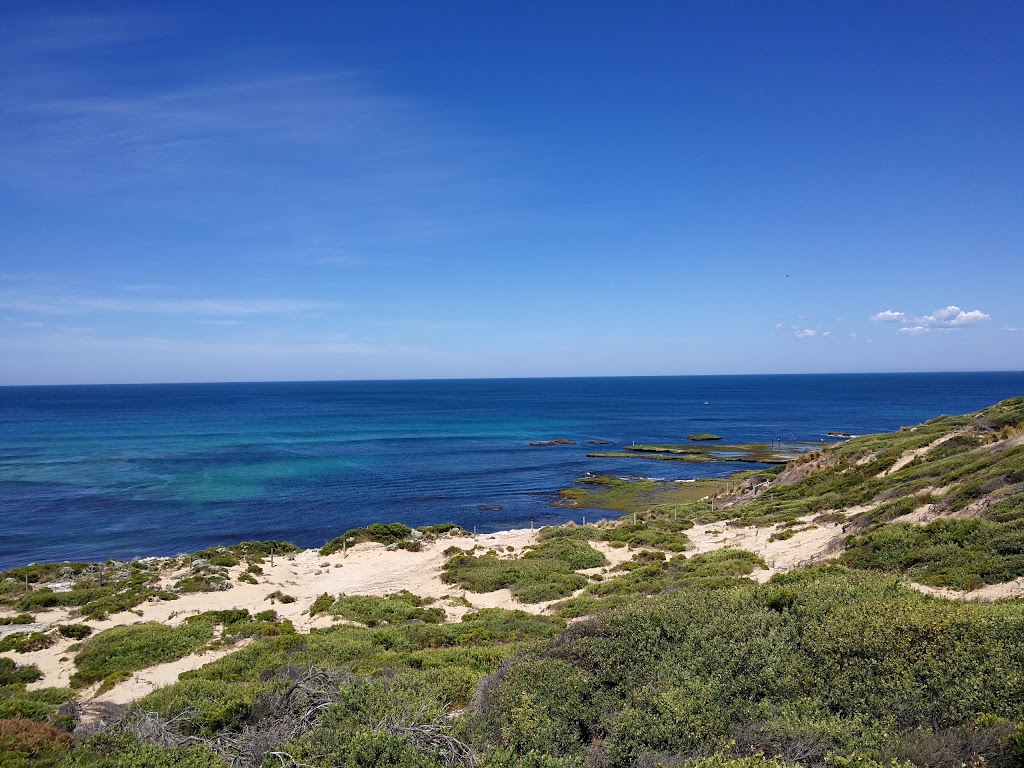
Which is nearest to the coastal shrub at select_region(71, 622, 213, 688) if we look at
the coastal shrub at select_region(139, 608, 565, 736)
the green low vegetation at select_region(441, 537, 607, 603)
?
the coastal shrub at select_region(139, 608, 565, 736)

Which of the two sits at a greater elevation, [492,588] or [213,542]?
[492,588]

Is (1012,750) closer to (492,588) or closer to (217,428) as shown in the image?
(492,588)

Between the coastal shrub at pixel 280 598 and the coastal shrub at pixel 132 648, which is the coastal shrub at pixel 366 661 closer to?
the coastal shrub at pixel 132 648

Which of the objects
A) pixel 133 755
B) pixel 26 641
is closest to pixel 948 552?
pixel 133 755

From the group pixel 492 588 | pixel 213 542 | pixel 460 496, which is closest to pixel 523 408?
pixel 460 496

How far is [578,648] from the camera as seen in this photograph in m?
9.41

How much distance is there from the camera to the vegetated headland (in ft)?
22.4

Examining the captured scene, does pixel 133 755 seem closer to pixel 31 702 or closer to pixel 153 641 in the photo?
pixel 31 702

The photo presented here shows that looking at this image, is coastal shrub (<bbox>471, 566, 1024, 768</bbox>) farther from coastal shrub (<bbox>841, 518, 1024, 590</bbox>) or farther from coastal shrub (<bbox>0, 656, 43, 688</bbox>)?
coastal shrub (<bbox>0, 656, 43, 688</bbox>)

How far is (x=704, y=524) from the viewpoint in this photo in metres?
33.5

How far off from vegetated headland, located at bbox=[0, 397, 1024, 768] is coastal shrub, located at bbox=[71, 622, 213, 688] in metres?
0.09

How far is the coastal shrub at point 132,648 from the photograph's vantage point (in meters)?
15.7

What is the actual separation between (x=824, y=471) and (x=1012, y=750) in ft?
118

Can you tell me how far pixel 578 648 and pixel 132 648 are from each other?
1495 centimetres
